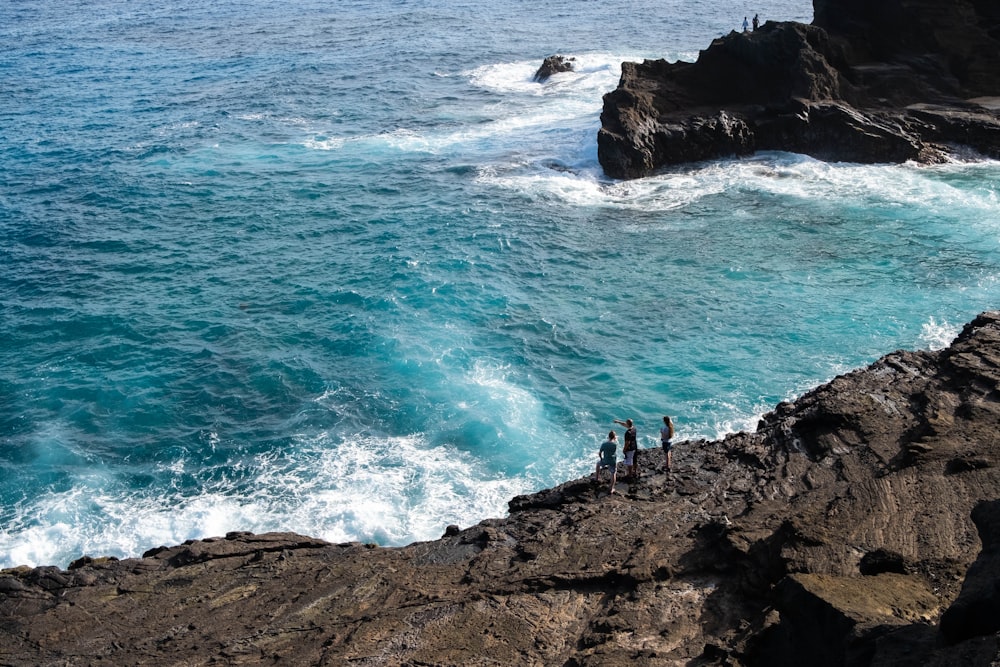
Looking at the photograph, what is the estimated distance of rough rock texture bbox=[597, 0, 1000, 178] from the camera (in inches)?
1713

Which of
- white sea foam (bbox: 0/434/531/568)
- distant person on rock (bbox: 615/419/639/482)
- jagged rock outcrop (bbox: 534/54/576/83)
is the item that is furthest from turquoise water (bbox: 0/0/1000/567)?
jagged rock outcrop (bbox: 534/54/576/83)

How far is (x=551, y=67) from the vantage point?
211 ft

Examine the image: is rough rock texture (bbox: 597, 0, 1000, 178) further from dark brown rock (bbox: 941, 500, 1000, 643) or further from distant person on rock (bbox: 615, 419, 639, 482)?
dark brown rock (bbox: 941, 500, 1000, 643)

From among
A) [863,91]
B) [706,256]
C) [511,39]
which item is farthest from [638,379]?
[511,39]

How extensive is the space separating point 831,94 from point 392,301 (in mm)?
26665

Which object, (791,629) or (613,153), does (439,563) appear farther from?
(613,153)

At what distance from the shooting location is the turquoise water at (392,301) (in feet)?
79.5

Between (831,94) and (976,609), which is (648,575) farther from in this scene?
(831,94)

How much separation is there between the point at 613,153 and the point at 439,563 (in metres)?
29.6

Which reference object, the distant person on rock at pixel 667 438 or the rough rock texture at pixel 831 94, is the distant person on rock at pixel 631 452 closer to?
the distant person on rock at pixel 667 438

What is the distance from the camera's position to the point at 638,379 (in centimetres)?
2769

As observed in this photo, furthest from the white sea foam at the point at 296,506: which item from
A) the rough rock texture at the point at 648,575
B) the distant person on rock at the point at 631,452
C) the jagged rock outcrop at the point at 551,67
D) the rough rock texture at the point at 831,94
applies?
the jagged rock outcrop at the point at 551,67

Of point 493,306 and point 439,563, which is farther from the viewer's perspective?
point 493,306

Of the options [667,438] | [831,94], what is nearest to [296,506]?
[667,438]
